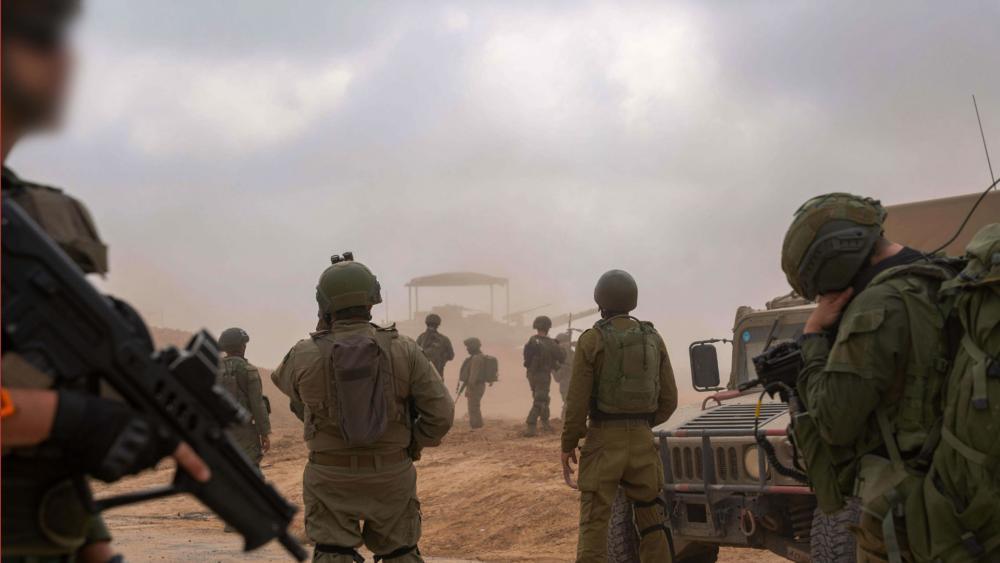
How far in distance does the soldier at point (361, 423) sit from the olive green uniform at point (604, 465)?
140 cm

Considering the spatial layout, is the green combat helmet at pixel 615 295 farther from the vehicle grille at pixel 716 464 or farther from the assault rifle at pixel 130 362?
the assault rifle at pixel 130 362

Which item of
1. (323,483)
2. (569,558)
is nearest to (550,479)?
(569,558)

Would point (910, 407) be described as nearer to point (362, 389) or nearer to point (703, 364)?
point (362, 389)

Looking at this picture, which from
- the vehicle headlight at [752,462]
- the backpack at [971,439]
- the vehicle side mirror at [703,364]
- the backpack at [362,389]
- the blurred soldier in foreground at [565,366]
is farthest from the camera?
the blurred soldier in foreground at [565,366]

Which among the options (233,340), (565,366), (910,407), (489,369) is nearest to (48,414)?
(910,407)

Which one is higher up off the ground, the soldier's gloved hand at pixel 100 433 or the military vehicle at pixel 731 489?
the soldier's gloved hand at pixel 100 433

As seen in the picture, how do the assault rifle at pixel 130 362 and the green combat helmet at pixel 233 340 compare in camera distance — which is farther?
the green combat helmet at pixel 233 340

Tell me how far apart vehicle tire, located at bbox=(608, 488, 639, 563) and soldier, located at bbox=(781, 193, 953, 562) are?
10.2ft

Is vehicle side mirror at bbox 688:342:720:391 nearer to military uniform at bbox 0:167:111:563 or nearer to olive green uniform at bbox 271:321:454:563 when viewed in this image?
olive green uniform at bbox 271:321:454:563

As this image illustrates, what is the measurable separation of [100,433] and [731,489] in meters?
5.13

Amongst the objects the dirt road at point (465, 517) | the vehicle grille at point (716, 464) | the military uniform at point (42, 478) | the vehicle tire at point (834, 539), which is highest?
the military uniform at point (42, 478)

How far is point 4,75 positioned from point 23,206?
267 mm

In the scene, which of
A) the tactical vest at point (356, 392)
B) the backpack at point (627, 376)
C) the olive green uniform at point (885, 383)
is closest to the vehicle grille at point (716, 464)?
the backpack at point (627, 376)

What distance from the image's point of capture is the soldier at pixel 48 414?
2.06m
